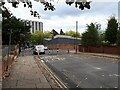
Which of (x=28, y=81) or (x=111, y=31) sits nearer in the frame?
(x=28, y=81)

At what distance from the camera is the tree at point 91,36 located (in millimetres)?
59028

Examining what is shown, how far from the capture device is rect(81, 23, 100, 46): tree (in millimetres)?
59028

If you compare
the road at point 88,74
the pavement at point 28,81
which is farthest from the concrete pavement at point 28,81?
the road at point 88,74

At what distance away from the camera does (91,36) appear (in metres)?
59.7

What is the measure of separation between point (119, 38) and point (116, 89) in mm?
31231

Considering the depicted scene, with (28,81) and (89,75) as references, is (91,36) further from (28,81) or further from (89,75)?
(28,81)

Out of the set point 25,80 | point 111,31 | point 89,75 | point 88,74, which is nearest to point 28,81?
point 25,80

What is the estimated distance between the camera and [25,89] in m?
12.1

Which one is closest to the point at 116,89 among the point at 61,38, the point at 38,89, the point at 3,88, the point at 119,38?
the point at 38,89

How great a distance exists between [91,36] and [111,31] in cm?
782

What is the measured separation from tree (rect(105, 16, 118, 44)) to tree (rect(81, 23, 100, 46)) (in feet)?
16.4

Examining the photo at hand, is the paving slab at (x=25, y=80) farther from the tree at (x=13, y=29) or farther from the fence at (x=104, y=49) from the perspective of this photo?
the fence at (x=104, y=49)

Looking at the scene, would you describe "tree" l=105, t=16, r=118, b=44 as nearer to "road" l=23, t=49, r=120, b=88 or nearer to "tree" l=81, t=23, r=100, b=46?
"tree" l=81, t=23, r=100, b=46

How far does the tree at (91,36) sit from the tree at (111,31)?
197 inches
